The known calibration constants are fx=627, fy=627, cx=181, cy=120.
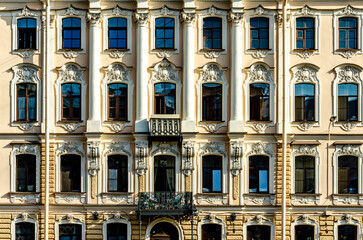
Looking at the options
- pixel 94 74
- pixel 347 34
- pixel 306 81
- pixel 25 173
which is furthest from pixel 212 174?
pixel 347 34

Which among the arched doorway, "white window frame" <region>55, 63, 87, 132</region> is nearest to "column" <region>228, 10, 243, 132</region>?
the arched doorway

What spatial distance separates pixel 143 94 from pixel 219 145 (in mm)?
4826

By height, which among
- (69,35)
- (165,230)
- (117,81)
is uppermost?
(69,35)

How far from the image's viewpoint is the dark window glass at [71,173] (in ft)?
109

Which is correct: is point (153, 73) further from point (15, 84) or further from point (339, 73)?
point (339, 73)

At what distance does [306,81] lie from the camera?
3319 centimetres

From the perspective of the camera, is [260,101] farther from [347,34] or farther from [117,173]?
[117,173]

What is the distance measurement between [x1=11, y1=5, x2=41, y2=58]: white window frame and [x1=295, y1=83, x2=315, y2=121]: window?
14.1 m

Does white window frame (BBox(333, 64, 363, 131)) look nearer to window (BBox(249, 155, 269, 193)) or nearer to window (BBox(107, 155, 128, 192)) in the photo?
window (BBox(249, 155, 269, 193))

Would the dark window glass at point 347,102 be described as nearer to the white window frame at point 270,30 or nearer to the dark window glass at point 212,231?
the white window frame at point 270,30

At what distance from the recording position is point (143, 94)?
33031mm

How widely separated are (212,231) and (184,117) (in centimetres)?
619

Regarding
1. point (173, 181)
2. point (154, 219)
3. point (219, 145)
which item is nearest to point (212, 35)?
point (219, 145)

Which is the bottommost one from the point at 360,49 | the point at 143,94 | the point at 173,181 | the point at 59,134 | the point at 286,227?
the point at 286,227
